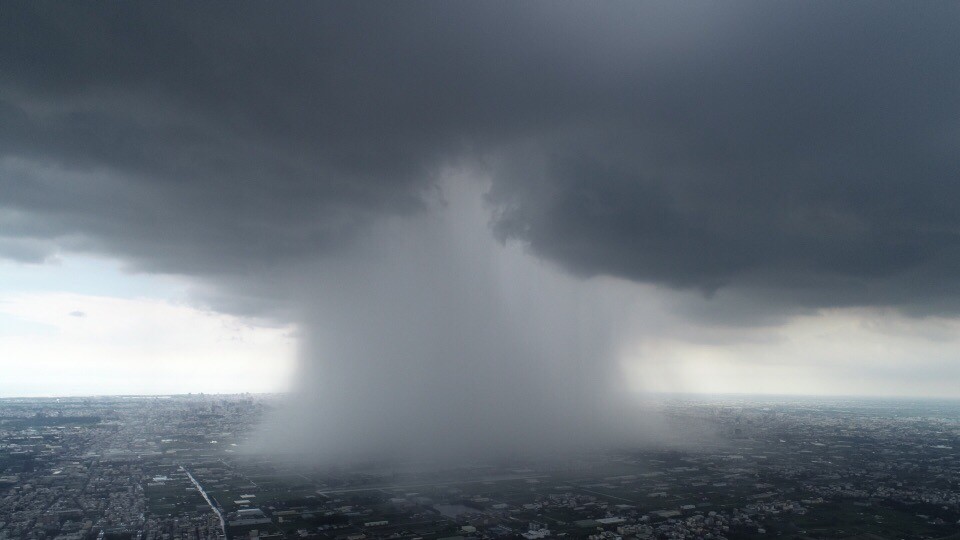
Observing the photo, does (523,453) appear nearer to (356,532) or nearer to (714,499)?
(714,499)

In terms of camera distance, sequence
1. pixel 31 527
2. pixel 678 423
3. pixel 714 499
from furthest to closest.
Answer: pixel 678 423 → pixel 714 499 → pixel 31 527

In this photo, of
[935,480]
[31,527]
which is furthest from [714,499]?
[31,527]

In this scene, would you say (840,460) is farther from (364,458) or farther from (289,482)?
(289,482)

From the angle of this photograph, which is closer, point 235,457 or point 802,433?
point 235,457

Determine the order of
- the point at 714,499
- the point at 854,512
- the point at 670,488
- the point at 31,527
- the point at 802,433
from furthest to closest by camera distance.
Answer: the point at 802,433, the point at 670,488, the point at 714,499, the point at 854,512, the point at 31,527

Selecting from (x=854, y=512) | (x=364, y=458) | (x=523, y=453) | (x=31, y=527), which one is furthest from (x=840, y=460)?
(x=31, y=527)

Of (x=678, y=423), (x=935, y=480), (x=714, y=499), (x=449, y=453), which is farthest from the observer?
(x=678, y=423)
